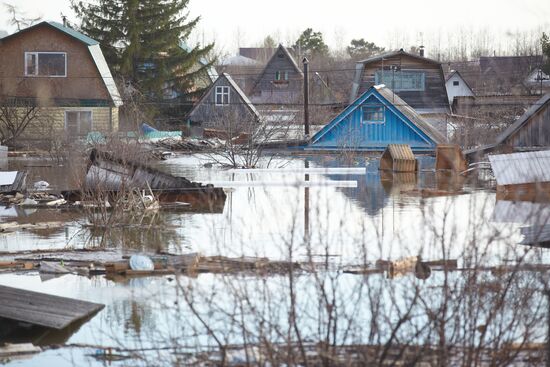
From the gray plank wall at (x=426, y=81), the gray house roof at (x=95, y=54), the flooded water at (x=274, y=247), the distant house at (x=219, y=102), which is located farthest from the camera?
the gray plank wall at (x=426, y=81)

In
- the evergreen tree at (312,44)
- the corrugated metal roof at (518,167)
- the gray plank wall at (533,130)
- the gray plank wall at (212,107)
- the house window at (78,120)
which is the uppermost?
the evergreen tree at (312,44)

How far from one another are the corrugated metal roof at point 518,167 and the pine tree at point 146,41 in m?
34.4

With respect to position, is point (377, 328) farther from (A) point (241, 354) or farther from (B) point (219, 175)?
(B) point (219, 175)

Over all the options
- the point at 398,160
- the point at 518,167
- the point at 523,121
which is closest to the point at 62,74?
the point at 398,160

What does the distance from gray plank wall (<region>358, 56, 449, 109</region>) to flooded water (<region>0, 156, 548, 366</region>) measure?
2594 cm

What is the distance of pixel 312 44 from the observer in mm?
106625

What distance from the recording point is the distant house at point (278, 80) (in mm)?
A: 76188

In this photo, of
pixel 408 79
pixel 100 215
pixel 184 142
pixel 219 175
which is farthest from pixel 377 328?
pixel 408 79

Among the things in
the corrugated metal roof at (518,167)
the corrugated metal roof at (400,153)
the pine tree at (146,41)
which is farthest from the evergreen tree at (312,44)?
the corrugated metal roof at (518,167)

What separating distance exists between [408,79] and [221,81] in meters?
13.0

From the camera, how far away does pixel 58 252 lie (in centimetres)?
1744

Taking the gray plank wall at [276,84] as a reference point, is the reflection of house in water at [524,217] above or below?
below

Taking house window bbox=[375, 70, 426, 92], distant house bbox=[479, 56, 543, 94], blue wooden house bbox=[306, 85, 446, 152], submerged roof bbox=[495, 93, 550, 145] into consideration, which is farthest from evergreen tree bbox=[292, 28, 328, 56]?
submerged roof bbox=[495, 93, 550, 145]

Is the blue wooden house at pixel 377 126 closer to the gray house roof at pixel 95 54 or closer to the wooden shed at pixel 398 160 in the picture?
the wooden shed at pixel 398 160
